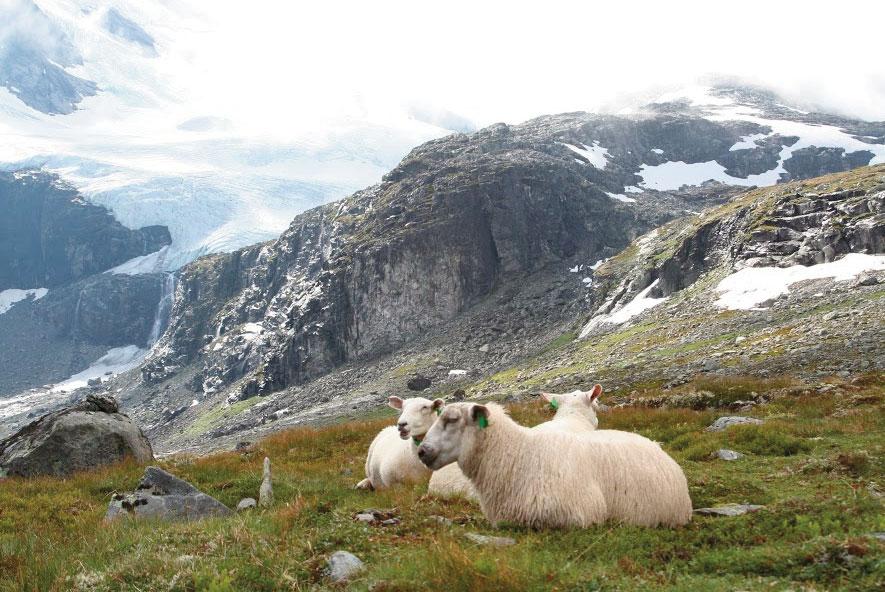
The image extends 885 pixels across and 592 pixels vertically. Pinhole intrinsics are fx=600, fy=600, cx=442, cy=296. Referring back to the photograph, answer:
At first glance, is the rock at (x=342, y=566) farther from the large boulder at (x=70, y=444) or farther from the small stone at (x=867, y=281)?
the small stone at (x=867, y=281)

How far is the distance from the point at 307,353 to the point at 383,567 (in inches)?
7152

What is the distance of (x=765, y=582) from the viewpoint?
221 inches

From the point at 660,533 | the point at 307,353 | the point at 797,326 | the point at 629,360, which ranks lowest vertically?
the point at 307,353

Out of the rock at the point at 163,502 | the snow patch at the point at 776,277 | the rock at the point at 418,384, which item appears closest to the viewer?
the rock at the point at 163,502

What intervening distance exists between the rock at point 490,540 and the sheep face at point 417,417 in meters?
4.59

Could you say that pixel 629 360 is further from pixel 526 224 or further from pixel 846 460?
pixel 526 224

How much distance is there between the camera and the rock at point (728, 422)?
17.4m

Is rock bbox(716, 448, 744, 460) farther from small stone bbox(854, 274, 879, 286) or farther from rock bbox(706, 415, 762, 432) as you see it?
small stone bbox(854, 274, 879, 286)

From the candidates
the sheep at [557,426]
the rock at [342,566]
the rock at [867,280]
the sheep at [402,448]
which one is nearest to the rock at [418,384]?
the rock at [867,280]

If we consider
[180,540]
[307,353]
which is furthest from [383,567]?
[307,353]

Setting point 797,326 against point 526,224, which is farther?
point 526,224

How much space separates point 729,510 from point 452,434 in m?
4.29

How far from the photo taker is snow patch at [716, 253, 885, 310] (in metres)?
73.3

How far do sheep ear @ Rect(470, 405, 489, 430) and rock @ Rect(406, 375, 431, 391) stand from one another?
4207 inches
